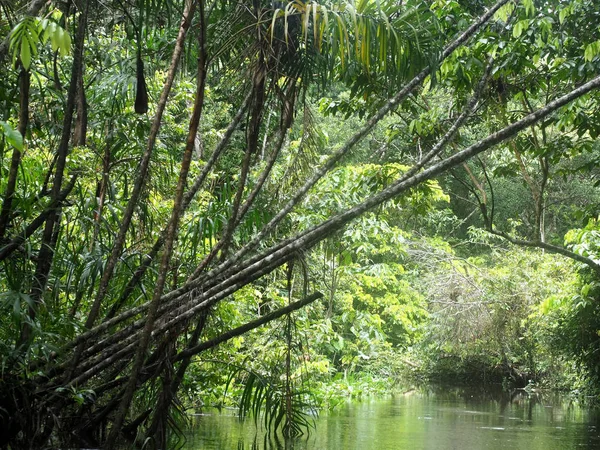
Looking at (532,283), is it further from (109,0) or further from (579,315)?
(109,0)

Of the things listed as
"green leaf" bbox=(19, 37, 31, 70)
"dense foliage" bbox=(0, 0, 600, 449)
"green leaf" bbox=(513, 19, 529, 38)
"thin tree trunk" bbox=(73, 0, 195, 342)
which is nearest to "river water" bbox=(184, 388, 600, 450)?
"dense foliage" bbox=(0, 0, 600, 449)

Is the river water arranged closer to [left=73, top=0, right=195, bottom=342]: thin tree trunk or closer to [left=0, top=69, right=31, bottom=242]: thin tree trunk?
[left=73, top=0, right=195, bottom=342]: thin tree trunk

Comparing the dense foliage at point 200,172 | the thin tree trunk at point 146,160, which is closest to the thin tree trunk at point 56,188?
the dense foliage at point 200,172

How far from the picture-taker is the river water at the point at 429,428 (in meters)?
6.91

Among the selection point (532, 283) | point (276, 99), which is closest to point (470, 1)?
point (276, 99)

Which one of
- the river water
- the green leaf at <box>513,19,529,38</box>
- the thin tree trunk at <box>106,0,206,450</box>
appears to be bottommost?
the river water

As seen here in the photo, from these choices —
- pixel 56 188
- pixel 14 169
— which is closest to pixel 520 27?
pixel 56 188

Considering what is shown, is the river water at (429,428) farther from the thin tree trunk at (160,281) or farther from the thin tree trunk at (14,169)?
the thin tree trunk at (14,169)

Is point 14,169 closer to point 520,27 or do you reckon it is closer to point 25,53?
point 25,53

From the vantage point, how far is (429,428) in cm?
884

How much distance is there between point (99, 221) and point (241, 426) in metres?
3.42

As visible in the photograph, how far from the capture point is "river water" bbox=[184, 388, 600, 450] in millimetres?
6906

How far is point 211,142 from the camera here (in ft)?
44.5

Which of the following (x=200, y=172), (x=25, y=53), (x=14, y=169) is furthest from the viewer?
(x=200, y=172)
